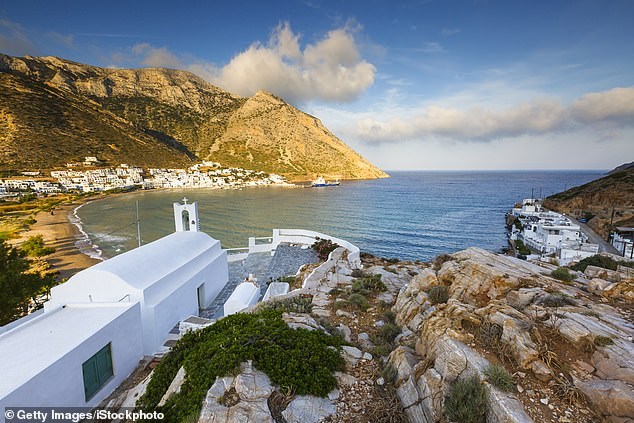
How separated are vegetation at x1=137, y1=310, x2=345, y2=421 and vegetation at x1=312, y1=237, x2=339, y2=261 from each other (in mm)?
12005

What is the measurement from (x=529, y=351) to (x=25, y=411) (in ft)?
29.2

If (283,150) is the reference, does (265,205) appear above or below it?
below

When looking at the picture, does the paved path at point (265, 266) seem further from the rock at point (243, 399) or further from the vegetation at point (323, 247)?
the rock at point (243, 399)

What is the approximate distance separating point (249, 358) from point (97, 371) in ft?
17.0

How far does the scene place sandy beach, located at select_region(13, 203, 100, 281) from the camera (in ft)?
83.4

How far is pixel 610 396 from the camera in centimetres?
346

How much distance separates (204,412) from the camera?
154 inches

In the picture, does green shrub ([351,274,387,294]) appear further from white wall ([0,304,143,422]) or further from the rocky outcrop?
white wall ([0,304,143,422])

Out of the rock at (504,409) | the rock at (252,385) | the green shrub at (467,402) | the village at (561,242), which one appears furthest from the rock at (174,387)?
the village at (561,242)

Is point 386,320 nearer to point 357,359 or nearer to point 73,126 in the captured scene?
point 357,359

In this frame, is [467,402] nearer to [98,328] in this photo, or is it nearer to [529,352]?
[529,352]

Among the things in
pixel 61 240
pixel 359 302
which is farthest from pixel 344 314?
pixel 61 240

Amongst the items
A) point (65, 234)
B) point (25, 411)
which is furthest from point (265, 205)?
point (25, 411)

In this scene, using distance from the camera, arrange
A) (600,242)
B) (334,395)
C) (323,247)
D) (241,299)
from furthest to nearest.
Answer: (600,242), (323,247), (241,299), (334,395)
